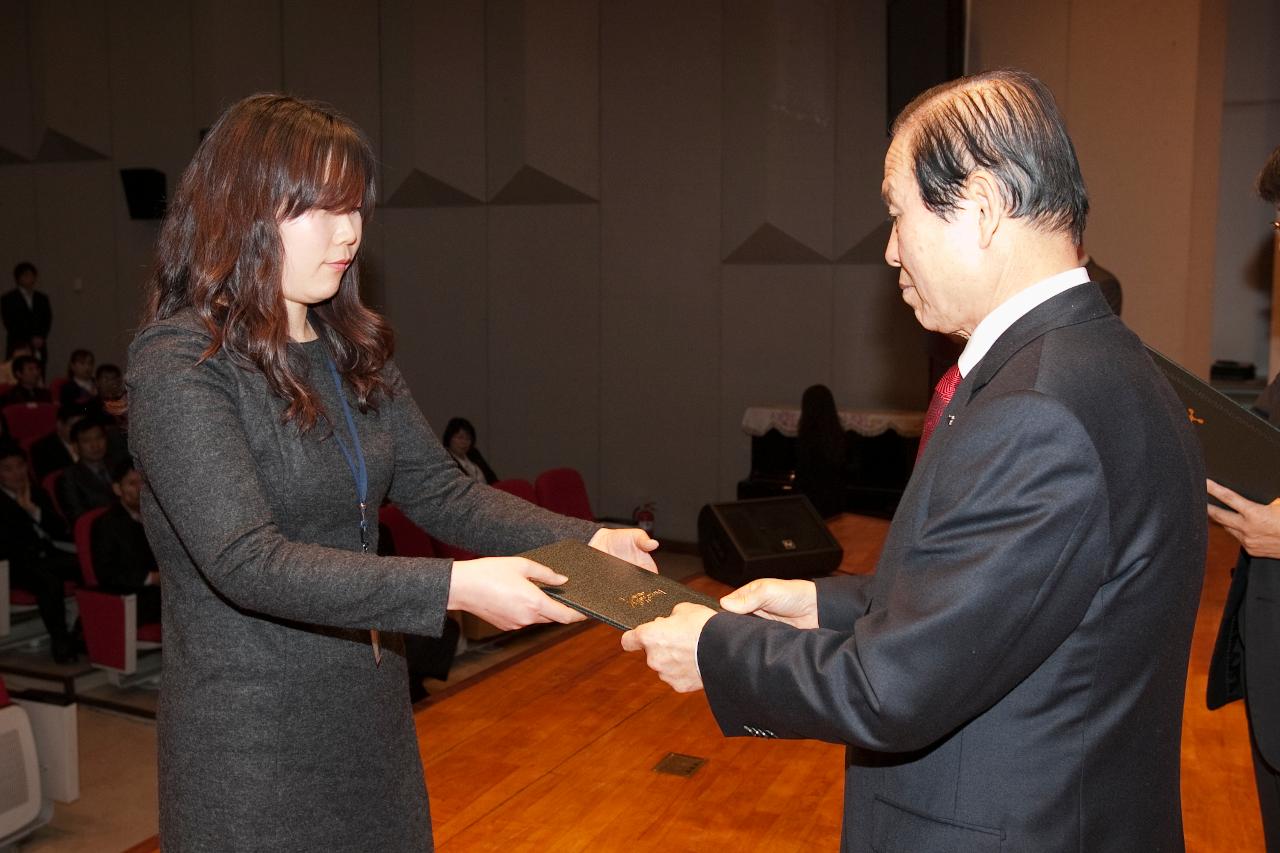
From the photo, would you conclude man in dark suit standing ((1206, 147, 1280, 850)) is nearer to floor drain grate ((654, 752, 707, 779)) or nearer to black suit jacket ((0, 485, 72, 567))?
floor drain grate ((654, 752, 707, 779))

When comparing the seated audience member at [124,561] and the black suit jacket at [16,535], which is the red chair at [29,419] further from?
the seated audience member at [124,561]

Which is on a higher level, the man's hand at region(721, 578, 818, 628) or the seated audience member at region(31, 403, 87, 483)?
the man's hand at region(721, 578, 818, 628)

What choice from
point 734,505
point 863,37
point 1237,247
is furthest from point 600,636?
point 1237,247

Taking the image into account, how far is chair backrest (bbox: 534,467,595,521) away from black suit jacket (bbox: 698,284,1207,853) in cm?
463

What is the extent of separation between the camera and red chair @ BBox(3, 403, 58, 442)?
27.0 feet

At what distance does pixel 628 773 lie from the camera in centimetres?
287

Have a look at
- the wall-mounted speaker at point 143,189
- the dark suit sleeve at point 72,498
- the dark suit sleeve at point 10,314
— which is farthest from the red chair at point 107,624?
the dark suit sleeve at point 10,314

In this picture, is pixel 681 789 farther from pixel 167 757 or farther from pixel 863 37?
pixel 863 37

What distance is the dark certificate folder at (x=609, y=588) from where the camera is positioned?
1475mm

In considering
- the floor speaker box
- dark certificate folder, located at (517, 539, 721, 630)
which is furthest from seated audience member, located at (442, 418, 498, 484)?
dark certificate folder, located at (517, 539, 721, 630)

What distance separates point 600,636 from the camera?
156 inches

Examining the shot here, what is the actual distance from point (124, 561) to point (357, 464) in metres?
4.08

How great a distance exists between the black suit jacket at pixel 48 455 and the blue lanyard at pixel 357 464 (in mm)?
6326

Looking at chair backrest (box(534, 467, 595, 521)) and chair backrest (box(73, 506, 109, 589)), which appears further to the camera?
chair backrest (box(534, 467, 595, 521))
